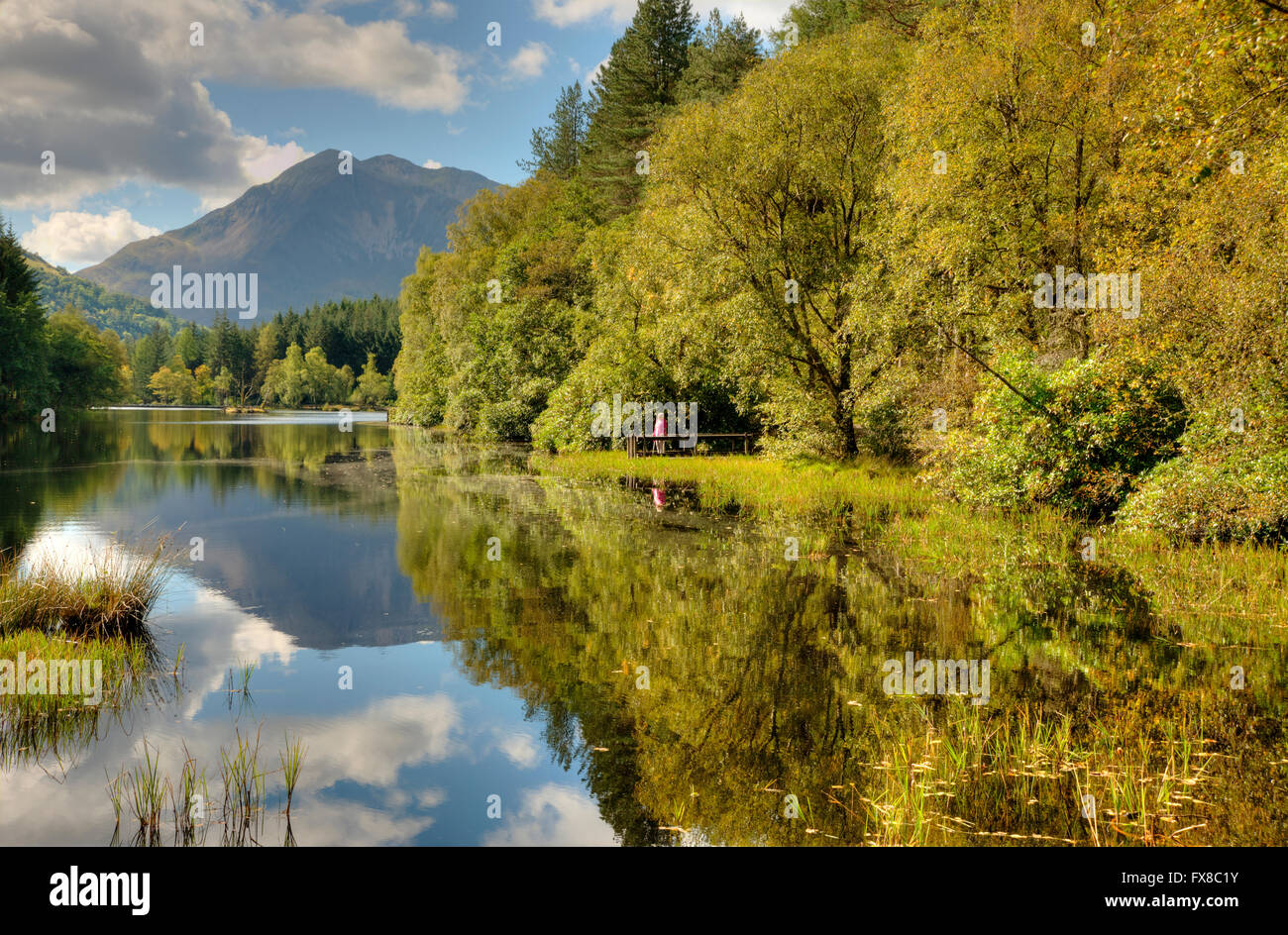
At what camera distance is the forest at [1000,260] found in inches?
509

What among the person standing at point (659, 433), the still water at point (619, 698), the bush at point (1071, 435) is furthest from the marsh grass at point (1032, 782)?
the person standing at point (659, 433)

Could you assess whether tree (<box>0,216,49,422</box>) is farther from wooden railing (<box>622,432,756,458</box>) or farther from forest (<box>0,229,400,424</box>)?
wooden railing (<box>622,432,756,458</box>)

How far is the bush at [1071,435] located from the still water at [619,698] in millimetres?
4715

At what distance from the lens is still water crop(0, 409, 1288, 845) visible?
577 cm

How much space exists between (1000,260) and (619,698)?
19.1 meters

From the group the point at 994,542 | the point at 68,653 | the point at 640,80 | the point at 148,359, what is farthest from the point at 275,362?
the point at 994,542

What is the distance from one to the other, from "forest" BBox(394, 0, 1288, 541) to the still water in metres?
4.87

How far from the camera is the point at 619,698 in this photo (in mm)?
8227

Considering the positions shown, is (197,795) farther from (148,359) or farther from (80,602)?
(148,359)

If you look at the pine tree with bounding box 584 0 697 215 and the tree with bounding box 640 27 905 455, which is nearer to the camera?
the tree with bounding box 640 27 905 455

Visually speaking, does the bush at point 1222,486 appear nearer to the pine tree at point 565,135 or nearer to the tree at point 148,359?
the pine tree at point 565,135

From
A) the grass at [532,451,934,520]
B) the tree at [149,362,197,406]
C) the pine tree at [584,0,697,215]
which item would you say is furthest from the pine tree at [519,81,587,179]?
the tree at [149,362,197,406]
